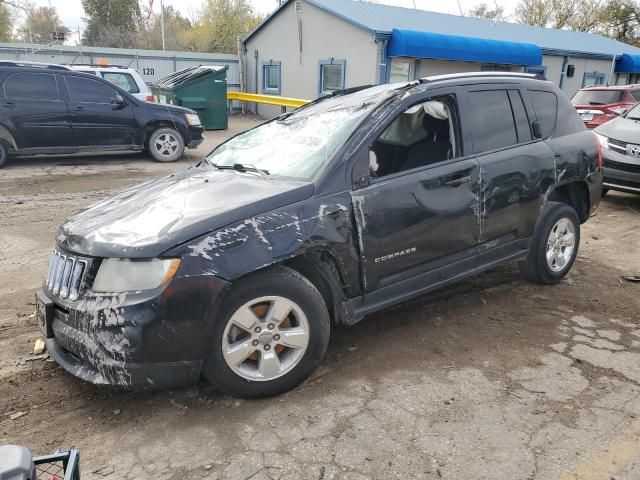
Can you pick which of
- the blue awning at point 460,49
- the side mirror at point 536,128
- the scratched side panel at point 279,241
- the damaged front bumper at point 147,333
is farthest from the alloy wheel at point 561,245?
the blue awning at point 460,49

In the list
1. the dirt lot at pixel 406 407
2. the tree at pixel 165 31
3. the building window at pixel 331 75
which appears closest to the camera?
the dirt lot at pixel 406 407

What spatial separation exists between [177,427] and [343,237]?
136cm

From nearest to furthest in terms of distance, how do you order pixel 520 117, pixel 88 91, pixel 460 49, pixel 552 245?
pixel 520 117 < pixel 552 245 < pixel 88 91 < pixel 460 49

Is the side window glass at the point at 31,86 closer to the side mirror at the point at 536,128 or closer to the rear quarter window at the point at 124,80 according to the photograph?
the rear quarter window at the point at 124,80

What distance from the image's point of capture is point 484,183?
3.74m

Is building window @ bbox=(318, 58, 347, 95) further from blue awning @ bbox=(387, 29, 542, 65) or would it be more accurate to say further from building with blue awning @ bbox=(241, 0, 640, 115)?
blue awning @ bbox=(387, 29, 542, 65)

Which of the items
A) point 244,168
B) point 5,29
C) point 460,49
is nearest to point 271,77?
point 460,49

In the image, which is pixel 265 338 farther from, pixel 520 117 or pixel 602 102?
pixel 602 102

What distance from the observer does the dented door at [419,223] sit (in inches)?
125

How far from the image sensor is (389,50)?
16.5 m

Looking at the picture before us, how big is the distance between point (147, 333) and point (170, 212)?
712 mm

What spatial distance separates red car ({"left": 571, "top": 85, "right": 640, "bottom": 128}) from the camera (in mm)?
11641

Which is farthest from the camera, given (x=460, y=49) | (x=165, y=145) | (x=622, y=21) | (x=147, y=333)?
(x=622, y=21)

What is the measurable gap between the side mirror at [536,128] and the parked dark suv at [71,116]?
25.7 ft
